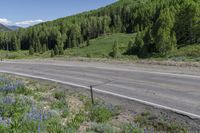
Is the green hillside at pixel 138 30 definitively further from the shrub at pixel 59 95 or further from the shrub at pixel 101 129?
the shrub at pixel 101 129

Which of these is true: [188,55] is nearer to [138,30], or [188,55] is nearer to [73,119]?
[73,119]

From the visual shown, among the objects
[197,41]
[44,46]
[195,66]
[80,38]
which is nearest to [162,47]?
[197,41]

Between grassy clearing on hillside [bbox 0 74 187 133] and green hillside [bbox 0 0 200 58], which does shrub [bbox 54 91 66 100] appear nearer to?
grassy clearing on hillside [bbox 0 74 187 133]

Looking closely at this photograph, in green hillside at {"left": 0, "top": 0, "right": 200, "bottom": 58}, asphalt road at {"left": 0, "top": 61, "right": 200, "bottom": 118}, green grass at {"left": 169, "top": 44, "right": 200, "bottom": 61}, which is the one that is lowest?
asphalt road at {"left": 0, "top": 61, "right": 200, "bottom": 118}

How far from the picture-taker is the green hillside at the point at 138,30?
176ft

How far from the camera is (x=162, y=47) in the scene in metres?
49.9

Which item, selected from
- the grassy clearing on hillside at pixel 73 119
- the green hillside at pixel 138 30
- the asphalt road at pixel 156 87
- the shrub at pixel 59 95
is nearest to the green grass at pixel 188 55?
the asphalt road at pixel 156 87

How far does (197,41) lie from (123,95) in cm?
4643

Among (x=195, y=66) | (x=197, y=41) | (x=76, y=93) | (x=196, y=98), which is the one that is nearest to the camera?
(x=196, y=98)

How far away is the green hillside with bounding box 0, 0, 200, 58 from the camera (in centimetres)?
5375

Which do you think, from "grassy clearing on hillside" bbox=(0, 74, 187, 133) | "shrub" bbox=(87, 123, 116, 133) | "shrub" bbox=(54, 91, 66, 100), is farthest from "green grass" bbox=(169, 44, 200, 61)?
"shrub" bbox=(87, 123, 116, 133)

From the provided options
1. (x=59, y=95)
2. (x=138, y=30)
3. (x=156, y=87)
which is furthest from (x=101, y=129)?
(x=138, y=30)

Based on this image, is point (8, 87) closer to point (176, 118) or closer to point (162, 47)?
point (176, 118)

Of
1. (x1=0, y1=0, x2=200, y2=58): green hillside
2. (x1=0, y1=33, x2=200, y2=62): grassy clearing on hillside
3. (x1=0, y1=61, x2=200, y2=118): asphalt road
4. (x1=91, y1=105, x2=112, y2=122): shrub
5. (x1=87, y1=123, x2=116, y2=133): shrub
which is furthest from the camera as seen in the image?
(x1=0, y1=0, x2=200, y2=58): green hillside
